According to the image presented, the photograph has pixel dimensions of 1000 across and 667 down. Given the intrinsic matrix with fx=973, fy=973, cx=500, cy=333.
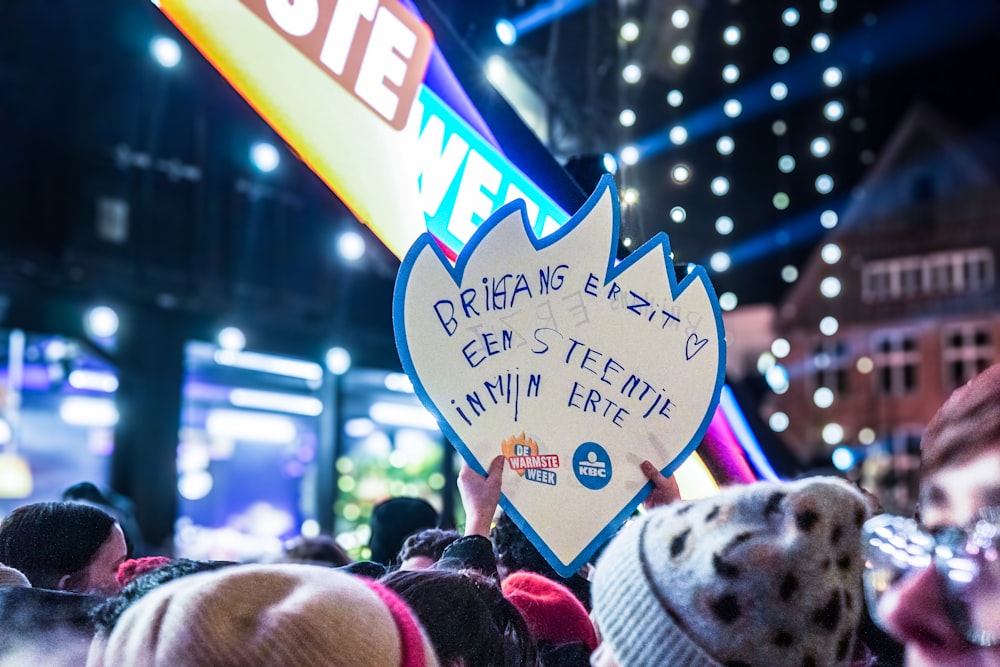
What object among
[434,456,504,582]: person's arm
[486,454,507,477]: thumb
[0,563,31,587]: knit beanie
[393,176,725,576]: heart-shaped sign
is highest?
[393,176,725,576]: heart-shaped sign

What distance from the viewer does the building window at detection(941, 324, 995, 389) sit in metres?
27.4

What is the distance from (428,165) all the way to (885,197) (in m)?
29.2

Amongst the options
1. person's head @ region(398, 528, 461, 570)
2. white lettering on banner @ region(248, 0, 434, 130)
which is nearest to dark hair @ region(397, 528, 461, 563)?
person's head @ region(398, 528, 461, 570)

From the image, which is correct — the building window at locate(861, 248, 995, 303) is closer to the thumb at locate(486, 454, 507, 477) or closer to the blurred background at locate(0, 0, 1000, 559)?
the blurred background at locate(0, 0, 1000, 559)

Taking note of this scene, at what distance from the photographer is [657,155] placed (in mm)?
5973

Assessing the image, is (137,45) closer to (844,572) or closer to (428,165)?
(428,165)

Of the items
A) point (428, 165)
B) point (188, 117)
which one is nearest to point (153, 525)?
point (188, 117)

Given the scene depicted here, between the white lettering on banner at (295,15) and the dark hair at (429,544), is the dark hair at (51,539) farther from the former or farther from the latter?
the white lettering on banner at (295,15)

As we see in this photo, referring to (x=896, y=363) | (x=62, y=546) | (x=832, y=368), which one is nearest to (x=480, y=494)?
(x=62, y=546)

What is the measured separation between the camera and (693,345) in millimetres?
2094

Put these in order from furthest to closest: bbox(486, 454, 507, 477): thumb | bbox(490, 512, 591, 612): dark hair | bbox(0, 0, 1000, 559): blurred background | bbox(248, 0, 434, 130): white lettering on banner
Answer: bbox(0, 0, 1000, 559): blurred background < bbox(490, 512, 591, 612): dark hair < bbox(248, 0, 434, 130): white lettering on banner < bbox(486, 454, 507, 477): thumb

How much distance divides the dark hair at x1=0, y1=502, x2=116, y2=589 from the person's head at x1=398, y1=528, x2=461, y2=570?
83 centimetres

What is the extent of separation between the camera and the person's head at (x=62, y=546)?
2455mm

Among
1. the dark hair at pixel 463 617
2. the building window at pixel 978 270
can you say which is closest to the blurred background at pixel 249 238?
the dark hair at pixel 463 617
